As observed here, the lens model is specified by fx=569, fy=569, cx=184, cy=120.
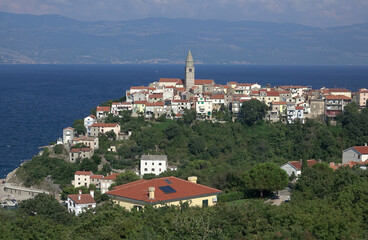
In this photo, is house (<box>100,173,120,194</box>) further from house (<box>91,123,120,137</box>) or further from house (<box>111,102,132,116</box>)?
house (<box>111,102,132,116</box>)

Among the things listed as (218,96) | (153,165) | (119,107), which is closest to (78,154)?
(153,165)

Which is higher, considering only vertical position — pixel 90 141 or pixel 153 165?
pixel 90 141

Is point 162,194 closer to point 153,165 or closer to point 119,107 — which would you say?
point 153,165

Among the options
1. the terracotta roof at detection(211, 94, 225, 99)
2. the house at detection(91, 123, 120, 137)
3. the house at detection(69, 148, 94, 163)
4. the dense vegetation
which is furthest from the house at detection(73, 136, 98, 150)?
the dense vegetation

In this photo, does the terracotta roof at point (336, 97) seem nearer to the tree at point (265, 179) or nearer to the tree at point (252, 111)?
the tree at point (252, 111)

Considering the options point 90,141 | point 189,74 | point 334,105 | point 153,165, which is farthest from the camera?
point 189,74

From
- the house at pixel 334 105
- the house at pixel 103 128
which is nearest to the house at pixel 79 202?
the house at pixel 103 128
